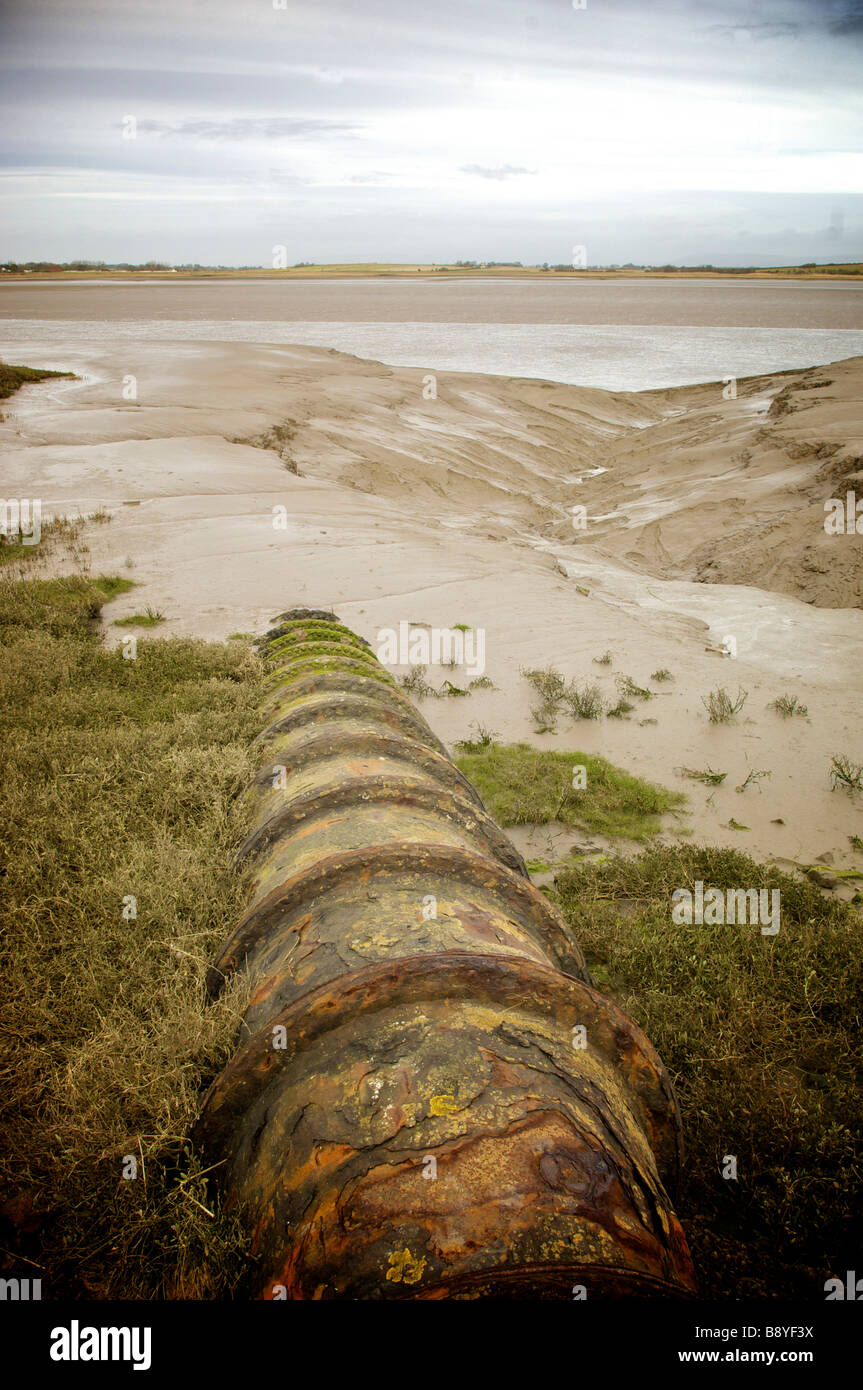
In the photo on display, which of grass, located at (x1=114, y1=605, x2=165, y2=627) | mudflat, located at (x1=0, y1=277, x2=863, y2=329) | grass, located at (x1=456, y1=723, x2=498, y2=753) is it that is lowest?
grass, located at (x1=456, y1=723, x2=498, y2=753)

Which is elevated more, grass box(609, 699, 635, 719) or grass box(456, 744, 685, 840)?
grass box(609, 699, 635, 719)

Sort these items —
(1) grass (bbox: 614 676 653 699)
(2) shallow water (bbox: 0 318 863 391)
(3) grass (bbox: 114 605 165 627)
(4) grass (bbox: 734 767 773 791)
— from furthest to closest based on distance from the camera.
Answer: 1. (2) shallow water (bbox: 0 318 863 391)
2. (3) grass (bbox: 114 605 165 627)
3. (1) grass (bbox: 614 676 653 699)
4. (4) grass (bbox: 734 767 773 791)

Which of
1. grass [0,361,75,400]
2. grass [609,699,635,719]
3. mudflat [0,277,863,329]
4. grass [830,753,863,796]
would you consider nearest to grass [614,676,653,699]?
grass [609,699,635,719]

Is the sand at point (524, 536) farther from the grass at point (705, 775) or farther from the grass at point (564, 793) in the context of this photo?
the grass at point (564, 793)

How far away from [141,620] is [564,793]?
17.2ft

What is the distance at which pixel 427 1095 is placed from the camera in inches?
67.4

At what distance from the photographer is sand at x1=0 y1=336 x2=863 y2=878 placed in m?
7.47

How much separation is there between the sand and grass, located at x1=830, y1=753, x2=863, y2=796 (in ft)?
0.34

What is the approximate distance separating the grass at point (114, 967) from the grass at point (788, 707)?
552cm

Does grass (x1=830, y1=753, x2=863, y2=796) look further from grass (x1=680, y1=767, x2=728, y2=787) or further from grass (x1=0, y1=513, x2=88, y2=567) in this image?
grass (x1=0, y1=513, x2=88, y2=567)

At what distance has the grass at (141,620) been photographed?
836 cm

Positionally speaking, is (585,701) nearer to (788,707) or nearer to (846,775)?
(788,707)

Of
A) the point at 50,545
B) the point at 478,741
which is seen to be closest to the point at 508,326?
the point at 50,545

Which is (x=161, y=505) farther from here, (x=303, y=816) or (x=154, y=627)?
(x=303, y=816)
